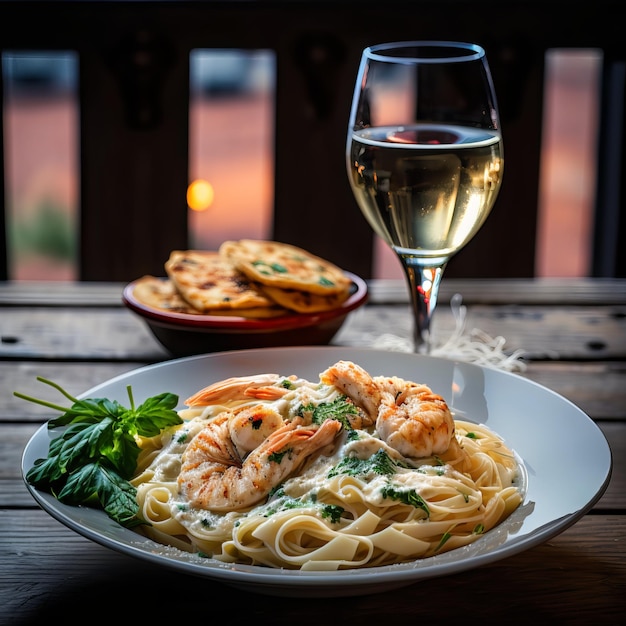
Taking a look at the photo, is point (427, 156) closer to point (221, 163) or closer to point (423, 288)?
point (423, 288)

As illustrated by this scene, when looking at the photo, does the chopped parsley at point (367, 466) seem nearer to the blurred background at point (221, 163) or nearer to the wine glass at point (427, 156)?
the wine glass at point (427, 156)

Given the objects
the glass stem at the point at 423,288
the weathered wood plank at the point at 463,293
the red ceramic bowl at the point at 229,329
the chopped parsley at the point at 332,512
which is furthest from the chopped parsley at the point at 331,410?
the weathered wood plank at the point at 463,293

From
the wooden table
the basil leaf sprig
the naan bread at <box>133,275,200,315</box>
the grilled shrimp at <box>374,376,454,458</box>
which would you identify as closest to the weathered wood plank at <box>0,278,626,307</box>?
the wooden table

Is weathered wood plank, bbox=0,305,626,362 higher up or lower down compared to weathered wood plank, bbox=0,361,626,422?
higher up

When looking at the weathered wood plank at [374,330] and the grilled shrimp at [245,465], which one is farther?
the weathered wood plank at [374,330]

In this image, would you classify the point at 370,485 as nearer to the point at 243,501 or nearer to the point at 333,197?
the point at 243,501

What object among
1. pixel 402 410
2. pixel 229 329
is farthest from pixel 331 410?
pixel 229 329

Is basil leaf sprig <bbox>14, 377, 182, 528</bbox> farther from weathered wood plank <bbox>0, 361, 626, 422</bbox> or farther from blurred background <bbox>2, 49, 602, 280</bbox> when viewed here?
blurred background <bbox>2, 49, 602, 280</bbox>
